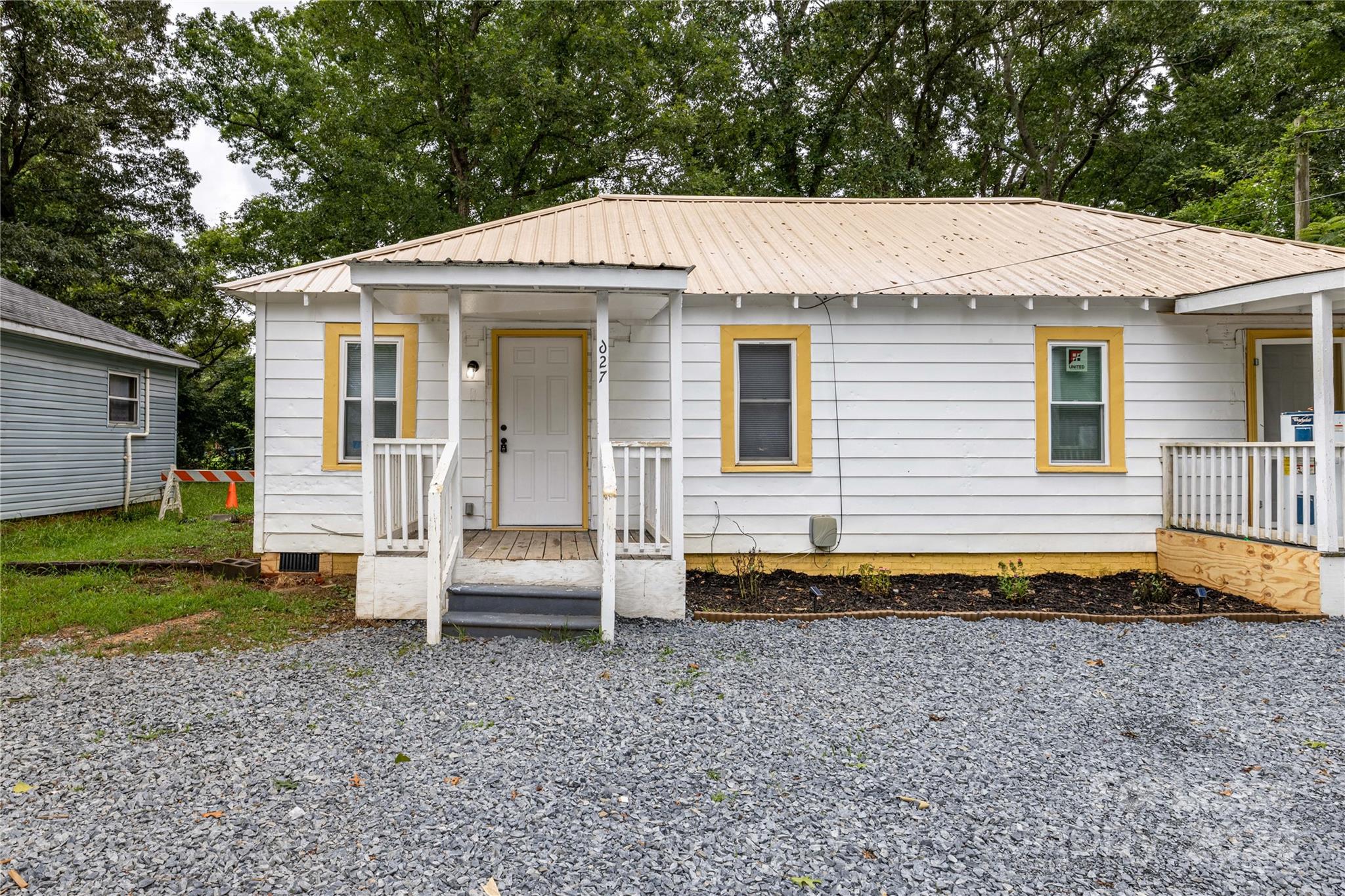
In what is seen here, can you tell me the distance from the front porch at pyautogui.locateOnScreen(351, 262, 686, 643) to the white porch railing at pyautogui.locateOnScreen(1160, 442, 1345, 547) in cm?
490

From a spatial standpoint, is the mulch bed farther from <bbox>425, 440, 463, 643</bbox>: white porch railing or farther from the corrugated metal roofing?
the corrugated metal roofing

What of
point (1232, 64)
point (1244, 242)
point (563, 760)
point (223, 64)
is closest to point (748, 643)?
point (563, 760)

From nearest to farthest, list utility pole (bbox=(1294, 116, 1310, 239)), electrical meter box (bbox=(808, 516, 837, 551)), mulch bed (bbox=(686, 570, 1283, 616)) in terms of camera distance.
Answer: mulch bed (bbox=(686, 570, 1283, 616)) < electrical meter box (bbox=(808, 516, 837, 551)) < utility pole (bbox=(1294, 116, 1310, 239))

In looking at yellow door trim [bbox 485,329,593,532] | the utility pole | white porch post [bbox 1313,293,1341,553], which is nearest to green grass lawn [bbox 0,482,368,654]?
yellow door trim [bbox 485,329,593,532]

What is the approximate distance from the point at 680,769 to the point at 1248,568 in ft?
18.6

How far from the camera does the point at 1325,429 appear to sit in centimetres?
536

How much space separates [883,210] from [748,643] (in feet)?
20.6

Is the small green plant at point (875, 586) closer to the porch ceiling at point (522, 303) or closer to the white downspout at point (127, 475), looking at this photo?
the porch ceiling at point (522, 303)

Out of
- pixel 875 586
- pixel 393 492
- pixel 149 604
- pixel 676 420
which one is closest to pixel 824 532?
pixel 875 586

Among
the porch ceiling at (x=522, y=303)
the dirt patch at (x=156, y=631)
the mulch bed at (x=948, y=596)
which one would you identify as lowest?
the dirt patch at (x=156, y=631)

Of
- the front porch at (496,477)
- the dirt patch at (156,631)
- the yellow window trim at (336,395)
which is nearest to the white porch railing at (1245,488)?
the front porch at (496,477)

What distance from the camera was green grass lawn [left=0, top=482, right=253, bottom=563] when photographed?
820cm

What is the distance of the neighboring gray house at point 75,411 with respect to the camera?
31.7ft

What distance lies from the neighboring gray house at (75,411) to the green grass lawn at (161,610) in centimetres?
417
